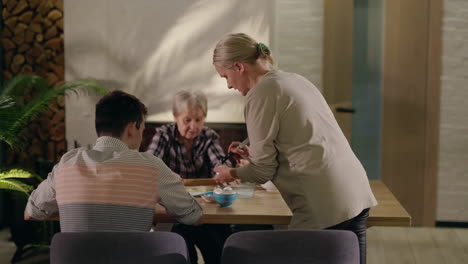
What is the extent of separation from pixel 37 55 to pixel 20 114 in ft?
3.48

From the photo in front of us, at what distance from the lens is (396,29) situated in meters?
4.93

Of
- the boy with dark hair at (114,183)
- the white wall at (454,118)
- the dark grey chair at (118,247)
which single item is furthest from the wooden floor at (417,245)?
the dark grey chair at (118,247)

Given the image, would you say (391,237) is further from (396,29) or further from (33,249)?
(33,249)

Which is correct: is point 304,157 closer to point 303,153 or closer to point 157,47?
point 303,153

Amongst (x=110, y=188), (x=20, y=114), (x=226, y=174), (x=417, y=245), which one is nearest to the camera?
(x=110, y=188)

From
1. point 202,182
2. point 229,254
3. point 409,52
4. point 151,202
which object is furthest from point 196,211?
point 409,52

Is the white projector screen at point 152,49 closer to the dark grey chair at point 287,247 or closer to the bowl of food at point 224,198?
the bowl of food at point 224,198

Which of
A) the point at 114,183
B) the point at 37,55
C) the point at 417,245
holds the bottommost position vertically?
the point at 417,245

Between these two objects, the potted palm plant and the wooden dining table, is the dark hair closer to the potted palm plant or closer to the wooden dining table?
the wooden dining table

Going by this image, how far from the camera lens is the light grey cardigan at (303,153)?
2184mm

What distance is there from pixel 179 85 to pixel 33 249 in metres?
1.50

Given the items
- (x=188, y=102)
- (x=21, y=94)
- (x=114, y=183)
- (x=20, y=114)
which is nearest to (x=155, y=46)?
(x=21, y=94)

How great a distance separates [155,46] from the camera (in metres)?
4.75

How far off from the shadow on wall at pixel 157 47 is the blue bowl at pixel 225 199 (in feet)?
7.40
